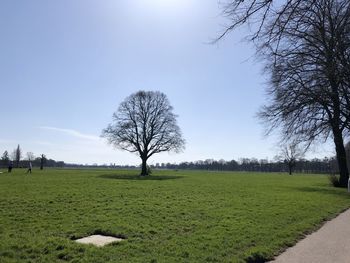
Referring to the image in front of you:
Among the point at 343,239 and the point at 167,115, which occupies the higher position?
the point at 167,115

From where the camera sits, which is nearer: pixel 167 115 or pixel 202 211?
pixel 202 211

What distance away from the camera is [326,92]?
8.54m

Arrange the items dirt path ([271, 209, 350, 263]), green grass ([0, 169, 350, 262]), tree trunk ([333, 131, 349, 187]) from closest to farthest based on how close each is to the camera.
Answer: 1. green grass ([0, 169, 350, 262])
2. dirt path ([271, 209, 350, 263])
3. tree trunk ([333, 131, 349, 187])

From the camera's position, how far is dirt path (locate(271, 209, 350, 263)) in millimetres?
8469

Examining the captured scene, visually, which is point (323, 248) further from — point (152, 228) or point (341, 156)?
point (341, 156)

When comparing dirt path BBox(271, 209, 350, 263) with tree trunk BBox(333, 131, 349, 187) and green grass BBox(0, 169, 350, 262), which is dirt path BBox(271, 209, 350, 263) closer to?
green grass BBox(0, 169, 350, 262)

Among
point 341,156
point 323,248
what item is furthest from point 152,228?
point 341,156

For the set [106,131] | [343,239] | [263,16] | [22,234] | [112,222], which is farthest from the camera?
[106,131]

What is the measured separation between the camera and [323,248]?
9.58 meters

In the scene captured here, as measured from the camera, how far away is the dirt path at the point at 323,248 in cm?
847

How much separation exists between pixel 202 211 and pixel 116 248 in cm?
716

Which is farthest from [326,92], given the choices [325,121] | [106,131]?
[106,131]

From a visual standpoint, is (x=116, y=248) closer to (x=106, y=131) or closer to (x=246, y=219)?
(x=246, y=219)

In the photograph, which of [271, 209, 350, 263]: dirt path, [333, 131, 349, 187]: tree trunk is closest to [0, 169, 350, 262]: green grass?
[271, 209, 350, 263]: dirt path
